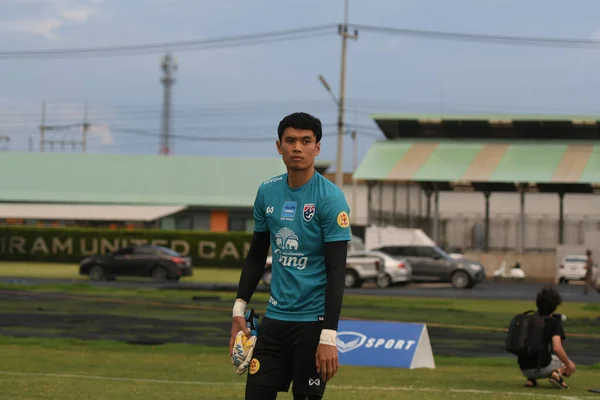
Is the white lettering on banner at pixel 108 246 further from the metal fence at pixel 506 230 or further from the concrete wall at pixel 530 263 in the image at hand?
the concrete wall at pixel 530 263

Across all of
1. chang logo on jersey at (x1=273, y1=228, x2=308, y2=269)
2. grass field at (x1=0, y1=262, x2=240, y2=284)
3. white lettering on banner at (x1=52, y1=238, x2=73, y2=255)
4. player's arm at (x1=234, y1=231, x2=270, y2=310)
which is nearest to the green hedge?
white lettering on banner at (x1=52, y1=238, x2=73, y2=255)

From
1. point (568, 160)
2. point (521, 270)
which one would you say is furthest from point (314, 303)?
point (568, 160)

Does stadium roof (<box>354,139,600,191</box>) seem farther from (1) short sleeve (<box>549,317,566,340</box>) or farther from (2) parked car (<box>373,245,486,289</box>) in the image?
(1) short sleeve (<box>549,317,566,340</box>)

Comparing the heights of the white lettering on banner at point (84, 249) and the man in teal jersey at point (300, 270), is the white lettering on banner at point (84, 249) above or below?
below

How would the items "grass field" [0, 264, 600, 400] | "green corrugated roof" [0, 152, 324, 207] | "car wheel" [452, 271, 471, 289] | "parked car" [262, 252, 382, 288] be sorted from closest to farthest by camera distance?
"grass field" [0, 264, 600, 400]
"parked car" [262, 252, 382, 288]
"car wheel" [452, 271, 471, 289]
"green corrugated roof" [0, 152, 324, 207]

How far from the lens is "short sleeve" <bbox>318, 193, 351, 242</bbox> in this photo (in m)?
6.46

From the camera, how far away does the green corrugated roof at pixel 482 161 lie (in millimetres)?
63969

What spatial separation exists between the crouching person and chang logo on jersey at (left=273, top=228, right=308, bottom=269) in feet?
22.0

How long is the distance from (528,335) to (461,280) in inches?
1409

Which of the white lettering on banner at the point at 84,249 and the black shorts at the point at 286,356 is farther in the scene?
the white lettering on banner at the point at 84,249

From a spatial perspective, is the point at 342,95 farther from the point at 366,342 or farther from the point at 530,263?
the point at 366,342

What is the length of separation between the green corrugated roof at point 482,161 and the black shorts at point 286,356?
57.0m

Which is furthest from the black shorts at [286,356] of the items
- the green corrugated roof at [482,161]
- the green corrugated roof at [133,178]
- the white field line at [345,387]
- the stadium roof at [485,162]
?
the green corrugated roof at [133,178]

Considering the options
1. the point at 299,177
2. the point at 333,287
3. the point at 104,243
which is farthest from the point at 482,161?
the point at 333,287
